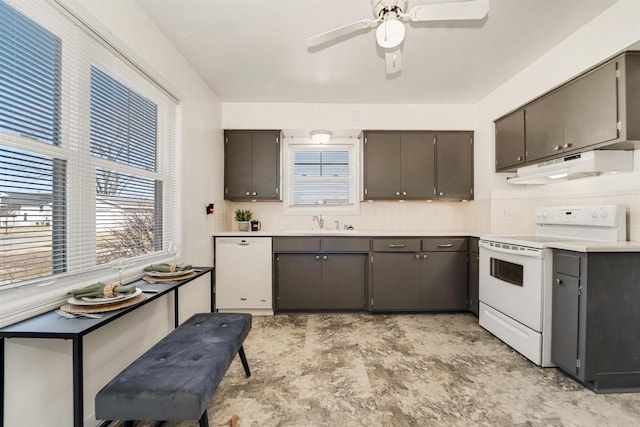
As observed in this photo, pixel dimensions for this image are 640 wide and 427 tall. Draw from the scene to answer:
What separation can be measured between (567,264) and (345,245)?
1929mm

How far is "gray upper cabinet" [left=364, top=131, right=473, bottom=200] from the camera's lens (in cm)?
358

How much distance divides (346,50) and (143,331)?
2677mm

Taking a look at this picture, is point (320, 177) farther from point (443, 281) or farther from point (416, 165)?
point (443, 281)

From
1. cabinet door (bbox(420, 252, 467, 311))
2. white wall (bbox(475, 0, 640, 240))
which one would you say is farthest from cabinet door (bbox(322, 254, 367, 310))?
white wall (bbox(475, 0, 640, 240))

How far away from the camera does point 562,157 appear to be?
2.34 metres

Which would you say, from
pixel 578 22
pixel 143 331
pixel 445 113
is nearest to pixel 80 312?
pixel 143 331

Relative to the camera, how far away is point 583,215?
2.30 metres

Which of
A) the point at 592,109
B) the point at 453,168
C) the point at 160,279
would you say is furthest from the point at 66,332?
the point at 453,168

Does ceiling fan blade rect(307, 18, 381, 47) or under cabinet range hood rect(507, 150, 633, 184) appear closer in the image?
ceiling fan blade rect(307, 18, 381, 47)

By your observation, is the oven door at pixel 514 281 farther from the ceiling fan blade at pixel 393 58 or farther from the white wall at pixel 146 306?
the white wall at pixel 146 306

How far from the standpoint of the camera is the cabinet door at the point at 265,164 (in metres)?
3.57

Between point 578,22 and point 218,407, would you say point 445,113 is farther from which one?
point 218,407

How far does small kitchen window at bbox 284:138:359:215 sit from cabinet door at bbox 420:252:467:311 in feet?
4.09

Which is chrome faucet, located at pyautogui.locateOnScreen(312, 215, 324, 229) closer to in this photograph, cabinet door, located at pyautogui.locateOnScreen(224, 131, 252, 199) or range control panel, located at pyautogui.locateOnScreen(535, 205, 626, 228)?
cabinet door, located at pyautogui.locateOnScreen(224, 131, 252, 199)
